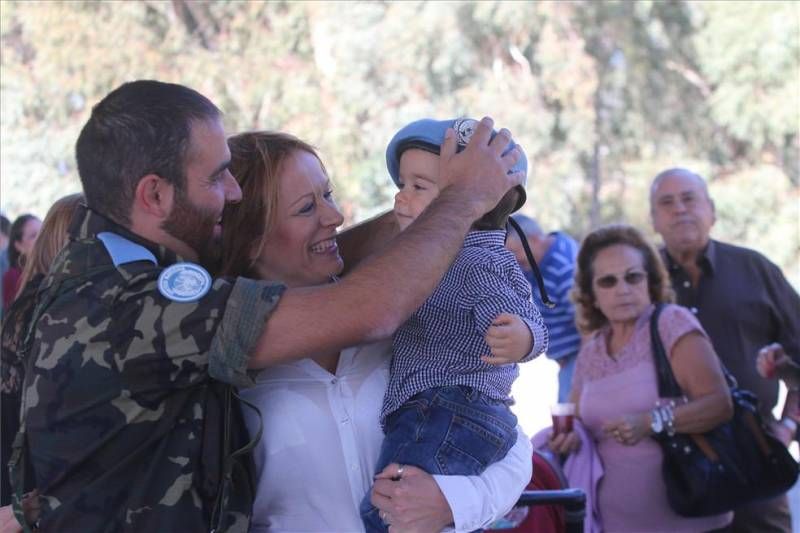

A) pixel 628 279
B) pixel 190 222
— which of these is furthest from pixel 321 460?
pixel 628 279

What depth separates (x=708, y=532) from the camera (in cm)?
373

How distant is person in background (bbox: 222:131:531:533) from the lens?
6.86ft

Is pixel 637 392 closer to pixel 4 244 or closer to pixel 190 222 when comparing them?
pixel 190 222

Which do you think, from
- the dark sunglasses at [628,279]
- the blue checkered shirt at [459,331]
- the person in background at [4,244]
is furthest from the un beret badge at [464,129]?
the person in background at [4,244]

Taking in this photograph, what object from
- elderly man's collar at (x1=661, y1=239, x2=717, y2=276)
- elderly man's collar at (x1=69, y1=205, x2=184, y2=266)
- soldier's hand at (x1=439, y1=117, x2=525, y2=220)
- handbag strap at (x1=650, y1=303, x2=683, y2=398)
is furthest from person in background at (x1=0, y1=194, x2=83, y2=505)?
elderly man's collar at (x1=661, y1=239, x2=717, y2=276)

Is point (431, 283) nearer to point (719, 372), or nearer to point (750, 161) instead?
point (719, 372)

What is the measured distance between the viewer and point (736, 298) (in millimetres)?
4758

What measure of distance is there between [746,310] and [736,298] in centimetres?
7

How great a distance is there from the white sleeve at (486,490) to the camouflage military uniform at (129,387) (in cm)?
50

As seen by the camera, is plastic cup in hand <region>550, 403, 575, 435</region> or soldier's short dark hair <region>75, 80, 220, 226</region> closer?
soldier's short dark hair <region>75, 80, 220, 226</region>

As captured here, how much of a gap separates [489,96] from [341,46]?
8.20 ft

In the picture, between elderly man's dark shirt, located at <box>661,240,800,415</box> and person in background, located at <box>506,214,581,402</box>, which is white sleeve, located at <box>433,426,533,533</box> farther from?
person in background, located at <box>506,214,581,402</box>

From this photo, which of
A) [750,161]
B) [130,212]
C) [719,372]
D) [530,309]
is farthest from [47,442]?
[750,161]

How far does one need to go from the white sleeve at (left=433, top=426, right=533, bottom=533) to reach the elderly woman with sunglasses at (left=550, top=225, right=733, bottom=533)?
1451mm
